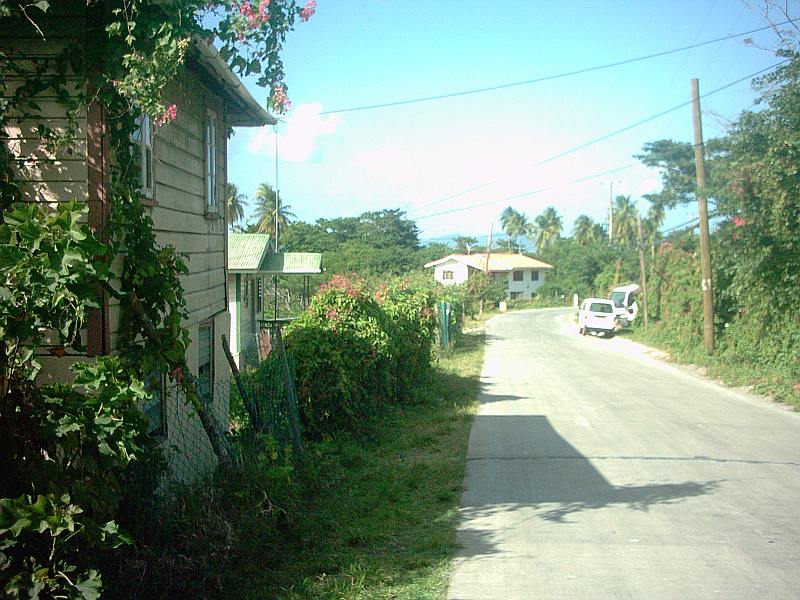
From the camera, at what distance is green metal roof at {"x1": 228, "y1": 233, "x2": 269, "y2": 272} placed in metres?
21.0

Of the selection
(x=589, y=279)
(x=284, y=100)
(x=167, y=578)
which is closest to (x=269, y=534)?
(x=167, y=578)

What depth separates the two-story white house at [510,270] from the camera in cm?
7706

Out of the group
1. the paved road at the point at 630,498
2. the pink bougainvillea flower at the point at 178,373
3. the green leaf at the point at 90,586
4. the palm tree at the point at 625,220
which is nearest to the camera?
the green leaf at the point at 90,586

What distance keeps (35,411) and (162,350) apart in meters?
1.47

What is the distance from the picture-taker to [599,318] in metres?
35.1

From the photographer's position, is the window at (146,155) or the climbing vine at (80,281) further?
the window at (146,155)

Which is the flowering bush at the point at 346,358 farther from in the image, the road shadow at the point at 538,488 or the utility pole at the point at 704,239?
the utility pole at the point at 704,239

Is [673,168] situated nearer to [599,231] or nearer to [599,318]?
[599,318]

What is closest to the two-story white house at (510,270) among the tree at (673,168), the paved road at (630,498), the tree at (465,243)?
the tree at (465,243)

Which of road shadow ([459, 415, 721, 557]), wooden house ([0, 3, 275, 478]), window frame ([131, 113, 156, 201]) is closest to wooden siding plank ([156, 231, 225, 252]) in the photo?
wooden house ([0, 3, 275, 478])

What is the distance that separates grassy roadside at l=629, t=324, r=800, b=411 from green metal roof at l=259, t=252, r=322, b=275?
38.6 feet

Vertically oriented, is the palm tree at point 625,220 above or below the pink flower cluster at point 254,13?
above

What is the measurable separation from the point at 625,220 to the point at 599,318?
2909 inches

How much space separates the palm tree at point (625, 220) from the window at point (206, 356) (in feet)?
322
